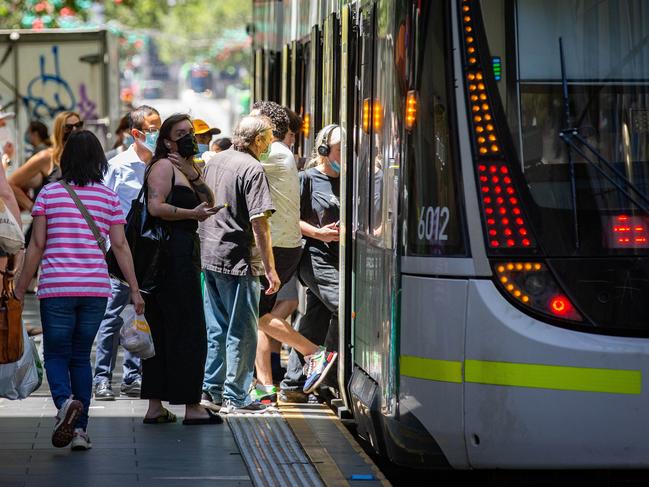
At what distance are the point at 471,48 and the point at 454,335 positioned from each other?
3.74ft

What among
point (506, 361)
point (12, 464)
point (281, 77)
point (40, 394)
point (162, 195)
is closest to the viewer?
point (506, 361)

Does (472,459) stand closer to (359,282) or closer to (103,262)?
(359,282)

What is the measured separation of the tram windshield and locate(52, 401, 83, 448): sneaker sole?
2863 mm

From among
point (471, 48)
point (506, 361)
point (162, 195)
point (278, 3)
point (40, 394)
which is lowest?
point (40, 394)

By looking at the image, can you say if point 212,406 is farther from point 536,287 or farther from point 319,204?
point 536,287

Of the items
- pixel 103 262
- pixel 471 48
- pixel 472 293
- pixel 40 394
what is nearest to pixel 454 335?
Answer: pixel 472 293

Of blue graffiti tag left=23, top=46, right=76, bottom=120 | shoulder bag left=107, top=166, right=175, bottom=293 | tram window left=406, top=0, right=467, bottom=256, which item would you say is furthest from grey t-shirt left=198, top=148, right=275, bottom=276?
blue graffiti tag left=23, top=46, right=76, bottom=120

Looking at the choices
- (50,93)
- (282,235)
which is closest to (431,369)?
(282,235)

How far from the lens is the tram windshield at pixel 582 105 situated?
Answer: 5902 mm

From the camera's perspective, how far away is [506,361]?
19.0 ft

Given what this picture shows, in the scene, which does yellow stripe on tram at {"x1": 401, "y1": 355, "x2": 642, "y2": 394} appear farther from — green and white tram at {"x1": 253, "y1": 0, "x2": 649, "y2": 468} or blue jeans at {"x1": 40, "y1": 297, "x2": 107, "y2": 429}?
blue jeans at {"x1": 40, "y1": 297, "x2": 107, "y2": 429}

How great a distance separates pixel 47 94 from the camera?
67.6 ft

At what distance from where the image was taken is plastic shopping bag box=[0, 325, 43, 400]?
7.33m

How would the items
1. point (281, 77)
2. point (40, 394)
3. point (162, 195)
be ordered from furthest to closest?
point (281, 77)
point (40, 394)
point (162, 195)
